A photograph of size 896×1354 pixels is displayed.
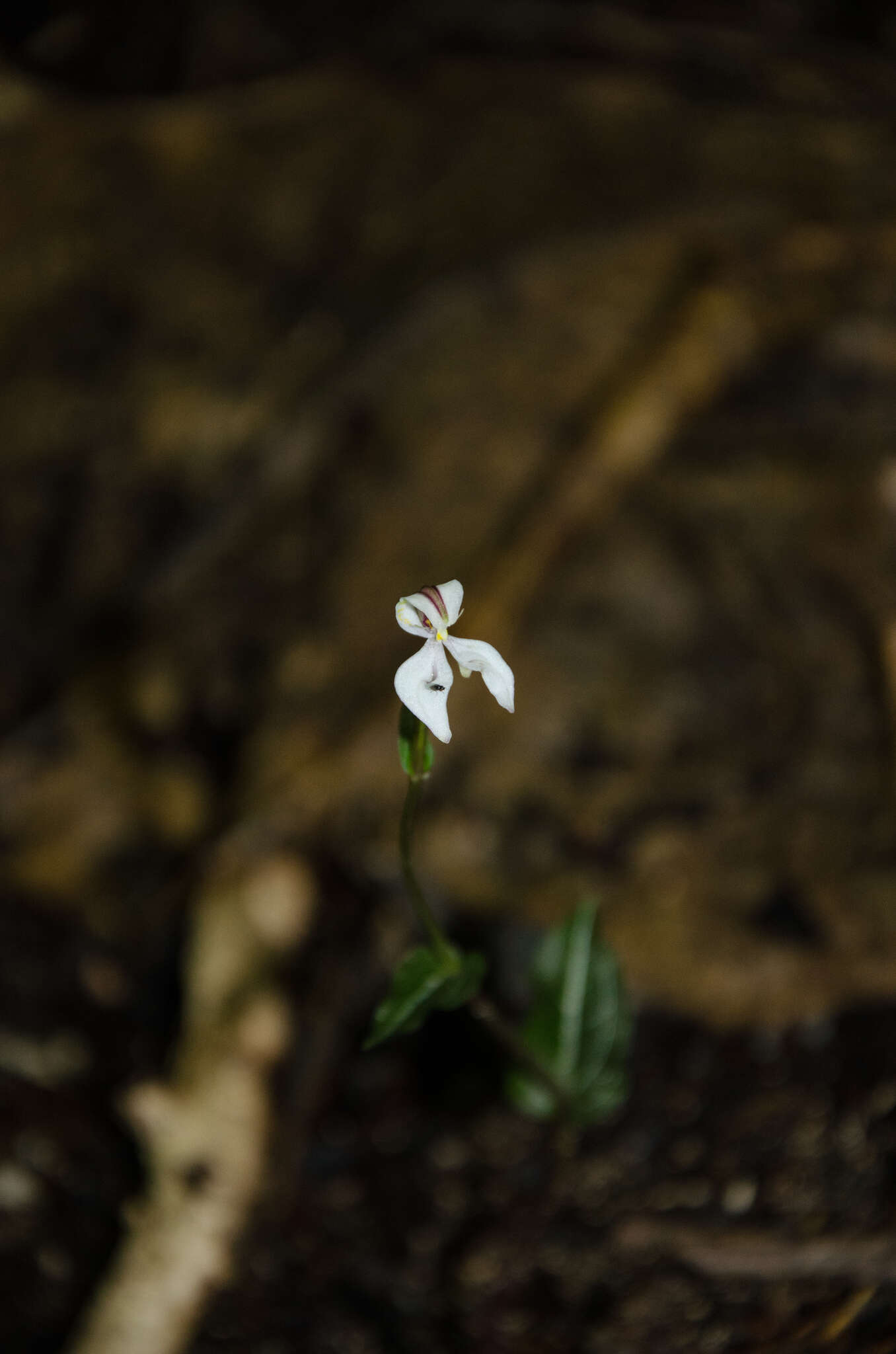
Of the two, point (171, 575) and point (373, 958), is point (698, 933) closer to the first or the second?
point (373, 958)

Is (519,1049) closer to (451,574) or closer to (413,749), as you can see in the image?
(413,749)

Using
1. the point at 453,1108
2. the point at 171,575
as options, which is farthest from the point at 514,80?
the point at 453,1108

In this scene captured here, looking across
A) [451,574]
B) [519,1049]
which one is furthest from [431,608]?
[451,574]

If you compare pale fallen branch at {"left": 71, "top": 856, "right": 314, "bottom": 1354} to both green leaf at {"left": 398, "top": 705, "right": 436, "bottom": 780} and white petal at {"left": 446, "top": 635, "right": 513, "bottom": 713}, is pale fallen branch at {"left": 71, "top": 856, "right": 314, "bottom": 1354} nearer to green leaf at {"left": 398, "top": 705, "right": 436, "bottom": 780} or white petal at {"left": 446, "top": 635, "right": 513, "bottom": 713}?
green leaf at {"left": 398, "top": 705, "right": 436, "bottom": 780}

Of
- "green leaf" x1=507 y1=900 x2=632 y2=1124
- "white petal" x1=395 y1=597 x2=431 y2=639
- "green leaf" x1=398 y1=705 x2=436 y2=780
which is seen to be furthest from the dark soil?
"white petal" x1=395 y1=597 x2=431 y2=639

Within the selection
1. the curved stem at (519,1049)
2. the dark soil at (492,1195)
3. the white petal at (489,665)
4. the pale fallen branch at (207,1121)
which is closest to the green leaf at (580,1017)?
the curved stem at (519,1049)

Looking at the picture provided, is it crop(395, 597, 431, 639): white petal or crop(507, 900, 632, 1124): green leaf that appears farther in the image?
crop(507, 900, 632, 1124): green leaf

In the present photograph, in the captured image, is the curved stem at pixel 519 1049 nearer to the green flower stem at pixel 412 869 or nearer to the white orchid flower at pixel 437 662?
the green flower stem at pixel 412 869
